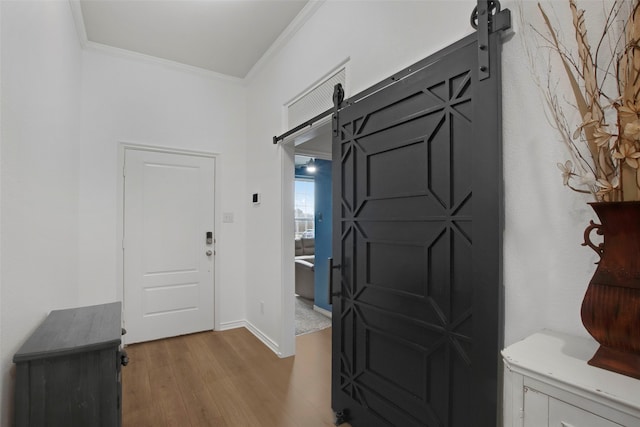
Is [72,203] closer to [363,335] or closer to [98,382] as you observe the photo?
[98,382]

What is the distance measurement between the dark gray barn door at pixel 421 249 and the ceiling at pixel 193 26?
1320 millimetres

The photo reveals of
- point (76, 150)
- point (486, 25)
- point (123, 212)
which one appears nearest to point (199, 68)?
point (76, 150)

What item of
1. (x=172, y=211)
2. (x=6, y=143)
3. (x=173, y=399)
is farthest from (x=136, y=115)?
(x=173, y=399)

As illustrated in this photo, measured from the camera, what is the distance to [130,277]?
10.5 feet

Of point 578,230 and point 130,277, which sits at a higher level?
point 578,230

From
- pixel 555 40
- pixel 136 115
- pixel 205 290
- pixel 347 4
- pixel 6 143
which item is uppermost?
pixel 347 4

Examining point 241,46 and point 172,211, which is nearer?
point 241,46

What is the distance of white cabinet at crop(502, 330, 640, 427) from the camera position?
67 centimetres

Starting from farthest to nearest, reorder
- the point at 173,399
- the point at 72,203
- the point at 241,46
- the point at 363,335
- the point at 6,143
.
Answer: the point at 241,46 → the point at 72,203 → the point at 173,399 → the point at 363,335 → the point at 6,143

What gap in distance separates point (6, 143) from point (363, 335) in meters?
1.90

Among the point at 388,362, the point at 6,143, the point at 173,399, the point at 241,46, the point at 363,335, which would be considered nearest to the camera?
the point at 6,143

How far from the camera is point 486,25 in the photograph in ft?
3.94

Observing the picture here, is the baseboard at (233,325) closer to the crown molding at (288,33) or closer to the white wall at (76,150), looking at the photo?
the white wall at (76,150)

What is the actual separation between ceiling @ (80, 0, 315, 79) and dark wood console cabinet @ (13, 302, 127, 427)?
8.33 ft
